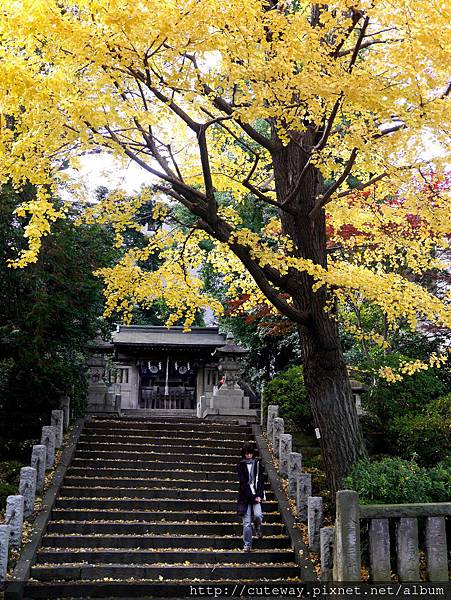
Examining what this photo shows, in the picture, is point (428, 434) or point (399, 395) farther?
point (399, 395)

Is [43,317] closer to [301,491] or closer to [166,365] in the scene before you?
[301,491]

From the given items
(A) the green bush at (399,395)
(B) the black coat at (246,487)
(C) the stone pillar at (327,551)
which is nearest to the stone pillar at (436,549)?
(C) the stone pillar at (327,551)

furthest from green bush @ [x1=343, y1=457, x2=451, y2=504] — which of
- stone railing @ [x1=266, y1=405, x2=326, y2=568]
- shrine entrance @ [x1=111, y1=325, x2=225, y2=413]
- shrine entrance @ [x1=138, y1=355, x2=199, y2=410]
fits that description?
shrine entrance @ [x1=138, y1=355, x2=199, y2=410]

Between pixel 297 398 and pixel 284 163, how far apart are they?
23.3 ft

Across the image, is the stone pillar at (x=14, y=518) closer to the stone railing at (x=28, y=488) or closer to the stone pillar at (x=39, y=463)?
the stone railing at (x=28, y=488)

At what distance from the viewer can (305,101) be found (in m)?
6.86

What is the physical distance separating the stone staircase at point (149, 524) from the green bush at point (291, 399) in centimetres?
125

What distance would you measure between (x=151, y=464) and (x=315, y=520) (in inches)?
186

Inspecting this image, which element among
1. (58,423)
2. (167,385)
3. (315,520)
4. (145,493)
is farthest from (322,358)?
(167,385)

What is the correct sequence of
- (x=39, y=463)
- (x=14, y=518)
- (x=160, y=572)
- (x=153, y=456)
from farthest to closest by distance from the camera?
(x=153, y=456)
(x=39, y=463)
(x=160, y=572)
(x=14, y=518)

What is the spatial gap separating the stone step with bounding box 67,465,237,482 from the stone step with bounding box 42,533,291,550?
2.42m

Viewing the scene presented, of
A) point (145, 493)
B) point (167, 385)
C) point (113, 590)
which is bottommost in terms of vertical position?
point (113, 590)

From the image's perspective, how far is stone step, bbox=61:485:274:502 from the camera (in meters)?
11.3

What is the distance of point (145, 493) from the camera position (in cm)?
1142
